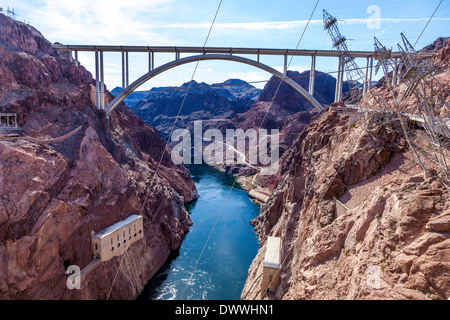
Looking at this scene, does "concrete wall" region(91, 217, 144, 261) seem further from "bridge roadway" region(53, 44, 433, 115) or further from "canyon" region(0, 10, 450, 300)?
"bridge roadway" region(53, 44, 433, 115)

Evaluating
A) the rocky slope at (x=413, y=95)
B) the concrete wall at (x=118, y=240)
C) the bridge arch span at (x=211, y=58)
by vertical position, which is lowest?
the concrete wall at (x=118, y=240)

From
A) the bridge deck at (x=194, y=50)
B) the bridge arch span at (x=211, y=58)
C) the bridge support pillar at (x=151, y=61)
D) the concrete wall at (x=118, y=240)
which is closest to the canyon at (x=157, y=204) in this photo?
the concrete wall at (x=118, y=240)

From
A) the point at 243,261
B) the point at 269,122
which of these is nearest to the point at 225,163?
the point at 269,122

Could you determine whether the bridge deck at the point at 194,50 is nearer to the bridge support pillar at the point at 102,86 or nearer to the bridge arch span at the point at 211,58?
the bridge arch span at the point at 211,58

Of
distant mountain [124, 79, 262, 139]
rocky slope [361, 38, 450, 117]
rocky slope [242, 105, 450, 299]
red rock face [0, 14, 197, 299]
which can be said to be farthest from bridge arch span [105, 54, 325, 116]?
distant mountain [124, 79, 262, 139]

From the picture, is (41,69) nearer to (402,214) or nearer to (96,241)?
(96,241)
